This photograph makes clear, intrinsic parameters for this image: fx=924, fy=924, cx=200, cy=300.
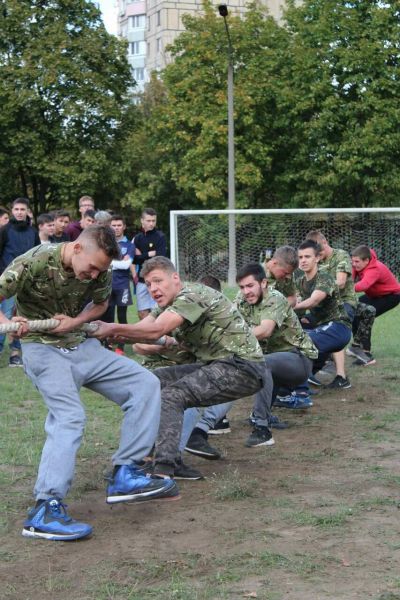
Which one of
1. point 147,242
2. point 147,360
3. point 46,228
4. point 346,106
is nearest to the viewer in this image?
point 147,360

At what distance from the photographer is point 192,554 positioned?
4.53 metres

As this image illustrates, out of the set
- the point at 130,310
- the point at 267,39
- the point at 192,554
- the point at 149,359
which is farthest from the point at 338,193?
the point at 192,554

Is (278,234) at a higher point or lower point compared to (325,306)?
lower

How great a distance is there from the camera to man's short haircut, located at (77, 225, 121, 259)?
16.3 feet

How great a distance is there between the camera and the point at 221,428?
302 inches

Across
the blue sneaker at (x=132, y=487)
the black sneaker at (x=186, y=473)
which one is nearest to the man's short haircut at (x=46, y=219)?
the black sneaker at (x=186, y=473)

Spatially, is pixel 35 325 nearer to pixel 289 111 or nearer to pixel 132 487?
pixel 132 487

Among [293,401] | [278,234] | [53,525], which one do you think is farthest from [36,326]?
[278,234]

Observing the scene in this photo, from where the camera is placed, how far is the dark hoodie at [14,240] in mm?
11531

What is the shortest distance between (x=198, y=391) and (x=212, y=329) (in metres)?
0.42

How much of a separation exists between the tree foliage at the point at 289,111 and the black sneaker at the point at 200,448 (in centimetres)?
2733

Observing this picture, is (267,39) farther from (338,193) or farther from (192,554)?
(192,554)

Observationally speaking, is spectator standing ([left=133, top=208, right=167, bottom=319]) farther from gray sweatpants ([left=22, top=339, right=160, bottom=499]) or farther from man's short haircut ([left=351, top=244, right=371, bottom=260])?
gray sweatpants ([left=22, top=339, right=160, bottom=499])

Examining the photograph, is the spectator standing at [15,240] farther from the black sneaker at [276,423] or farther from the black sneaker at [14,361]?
the black sneaker at [276,423]
